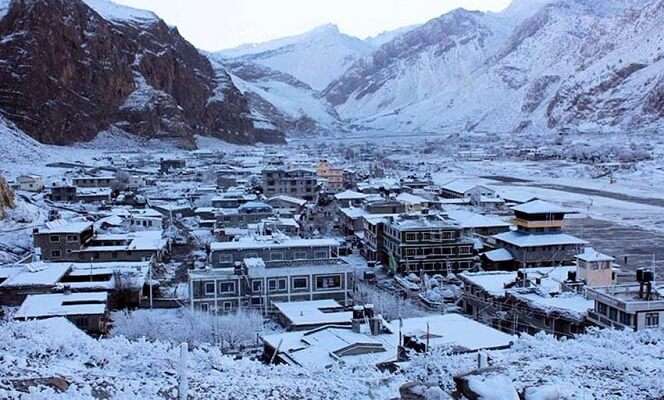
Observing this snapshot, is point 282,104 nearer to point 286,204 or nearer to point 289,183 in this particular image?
point 289,183

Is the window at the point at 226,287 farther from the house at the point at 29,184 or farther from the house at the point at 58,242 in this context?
the house at the point at 29,184

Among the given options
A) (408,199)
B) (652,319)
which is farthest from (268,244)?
(408,199)

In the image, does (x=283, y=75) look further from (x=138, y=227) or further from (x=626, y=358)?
(x=626, y=358)

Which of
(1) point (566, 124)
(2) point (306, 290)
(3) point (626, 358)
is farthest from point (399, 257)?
(1) point (566, 124)

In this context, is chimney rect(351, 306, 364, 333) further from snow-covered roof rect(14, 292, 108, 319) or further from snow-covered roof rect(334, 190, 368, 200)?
snow-covered roof rect(334, 190, 368, 200)

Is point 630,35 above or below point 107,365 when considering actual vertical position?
above

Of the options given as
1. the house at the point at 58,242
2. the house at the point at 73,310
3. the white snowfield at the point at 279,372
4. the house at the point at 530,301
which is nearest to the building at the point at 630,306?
the house at the point at 530,301
